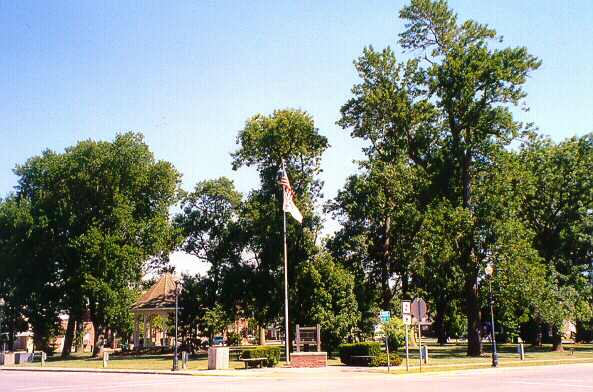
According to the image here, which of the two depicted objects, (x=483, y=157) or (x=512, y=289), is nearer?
(x=512, y=289)

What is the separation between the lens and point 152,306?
196 ft

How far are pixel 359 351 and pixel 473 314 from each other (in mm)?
13909

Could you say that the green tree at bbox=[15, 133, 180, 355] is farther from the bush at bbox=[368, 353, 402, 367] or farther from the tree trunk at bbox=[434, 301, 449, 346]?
the tree trunk at bbox=[434, 301, 449, 346]

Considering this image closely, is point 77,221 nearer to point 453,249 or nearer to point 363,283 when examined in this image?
point 363,283

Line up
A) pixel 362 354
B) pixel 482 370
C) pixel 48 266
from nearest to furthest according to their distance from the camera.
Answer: pixel 482 370 → pixel 362 354 → pixel 48 266

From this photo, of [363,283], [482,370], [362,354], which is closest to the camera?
[482,370]

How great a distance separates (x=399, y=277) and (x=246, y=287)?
14205 millimetres

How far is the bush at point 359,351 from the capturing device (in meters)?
31.6

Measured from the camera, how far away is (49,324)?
56.7 m

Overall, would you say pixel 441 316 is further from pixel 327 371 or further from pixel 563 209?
pixel 327 371

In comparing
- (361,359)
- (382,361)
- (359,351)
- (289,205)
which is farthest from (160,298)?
(382,361)

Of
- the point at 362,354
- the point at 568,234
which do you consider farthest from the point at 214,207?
the point at 568,234

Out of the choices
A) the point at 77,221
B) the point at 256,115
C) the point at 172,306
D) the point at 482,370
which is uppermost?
the point at 256,115

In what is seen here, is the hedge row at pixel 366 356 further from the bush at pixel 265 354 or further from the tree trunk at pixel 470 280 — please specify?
the tree trunk at pixel 470 280
